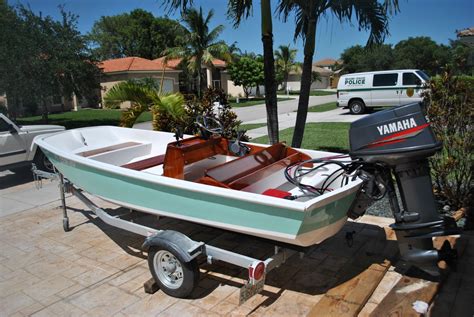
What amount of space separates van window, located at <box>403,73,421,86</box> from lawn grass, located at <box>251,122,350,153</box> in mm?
4640

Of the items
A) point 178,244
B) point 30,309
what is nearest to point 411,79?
point 178,244

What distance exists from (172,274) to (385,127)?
2.19 m

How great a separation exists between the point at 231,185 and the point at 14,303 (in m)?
2.20

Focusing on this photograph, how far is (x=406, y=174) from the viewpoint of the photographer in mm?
3078

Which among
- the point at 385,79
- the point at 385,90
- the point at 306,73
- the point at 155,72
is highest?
the point at 155,72

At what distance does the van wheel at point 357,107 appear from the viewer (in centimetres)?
1873

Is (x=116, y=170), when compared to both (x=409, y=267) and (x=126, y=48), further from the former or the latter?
(x=126, y=48)

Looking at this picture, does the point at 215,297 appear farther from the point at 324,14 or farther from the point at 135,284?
the point at 324,14

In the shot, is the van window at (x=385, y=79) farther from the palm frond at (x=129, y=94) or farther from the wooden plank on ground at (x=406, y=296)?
the wooden plank on ground at (x=406, y=296)

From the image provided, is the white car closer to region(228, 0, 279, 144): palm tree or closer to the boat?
the boat

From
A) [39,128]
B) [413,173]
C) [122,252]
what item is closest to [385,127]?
[413,173]

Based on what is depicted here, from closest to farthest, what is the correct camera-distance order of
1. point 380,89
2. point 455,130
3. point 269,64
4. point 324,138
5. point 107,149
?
point 455,130 → point 107,149 → point 269,64 → point 324,138 → point 380,89

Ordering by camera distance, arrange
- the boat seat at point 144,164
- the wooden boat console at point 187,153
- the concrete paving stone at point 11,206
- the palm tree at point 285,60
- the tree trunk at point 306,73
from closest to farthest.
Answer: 1. the wooden boat console at point 187,153
2. the boat seat at point 144,164
3. the concrete paving stone at point 11,206
4. the tree trunk at point 306,73
5. the palm tree at point 285,60

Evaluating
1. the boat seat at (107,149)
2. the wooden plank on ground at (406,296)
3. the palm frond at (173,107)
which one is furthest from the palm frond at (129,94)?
the wooden plank on ground at (406,296)
